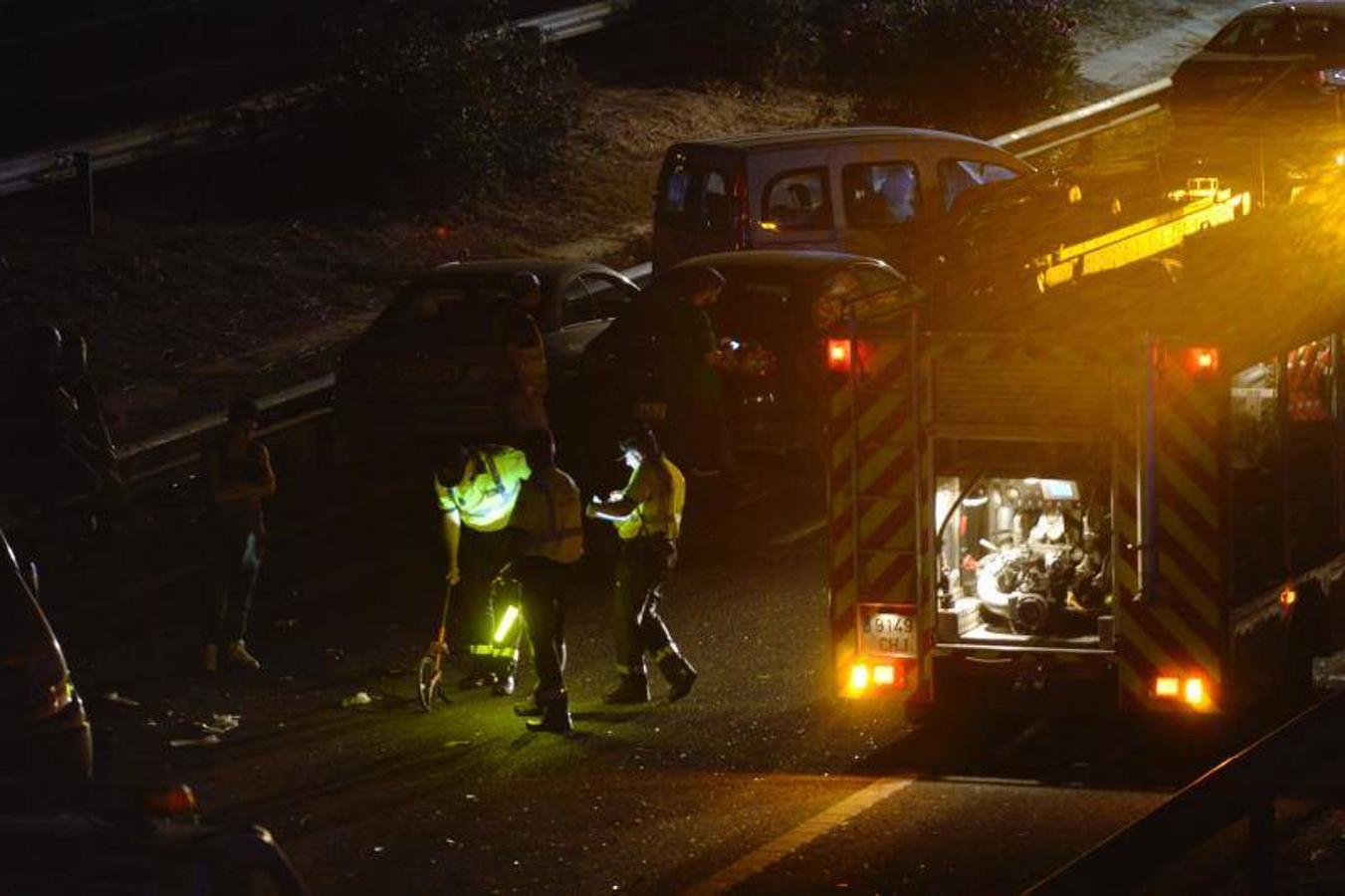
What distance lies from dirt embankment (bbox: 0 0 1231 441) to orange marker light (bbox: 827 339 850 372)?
385 inches

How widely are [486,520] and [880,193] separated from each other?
31.8ft

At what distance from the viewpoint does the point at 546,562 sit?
14.3 metres

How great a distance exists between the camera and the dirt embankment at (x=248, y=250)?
23.8 metres

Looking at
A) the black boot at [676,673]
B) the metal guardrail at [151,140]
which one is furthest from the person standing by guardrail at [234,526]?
the metal guardrail at [151,140]

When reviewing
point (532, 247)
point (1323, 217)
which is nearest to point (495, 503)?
point (1323, 217)

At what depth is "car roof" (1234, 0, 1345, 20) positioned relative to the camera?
91.7ft

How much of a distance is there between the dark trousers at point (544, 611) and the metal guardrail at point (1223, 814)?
5.58 m

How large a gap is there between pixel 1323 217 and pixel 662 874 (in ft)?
17.6

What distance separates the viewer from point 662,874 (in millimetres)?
11609

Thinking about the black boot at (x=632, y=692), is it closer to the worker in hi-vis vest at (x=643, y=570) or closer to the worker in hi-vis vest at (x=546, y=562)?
the worker in hi-vis vest at (x=643, y=570)

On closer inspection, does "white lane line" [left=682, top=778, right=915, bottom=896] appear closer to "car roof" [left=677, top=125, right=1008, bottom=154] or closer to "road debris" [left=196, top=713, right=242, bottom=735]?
"road debris" [left=196, top=713, right=242, bottom=735]

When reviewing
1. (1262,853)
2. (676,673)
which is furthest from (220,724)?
(1262,853)

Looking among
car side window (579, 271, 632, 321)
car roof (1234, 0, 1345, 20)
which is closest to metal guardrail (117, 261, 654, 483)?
car side window (579, 271, 632, 321)

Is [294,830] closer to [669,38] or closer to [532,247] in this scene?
[532,247]
